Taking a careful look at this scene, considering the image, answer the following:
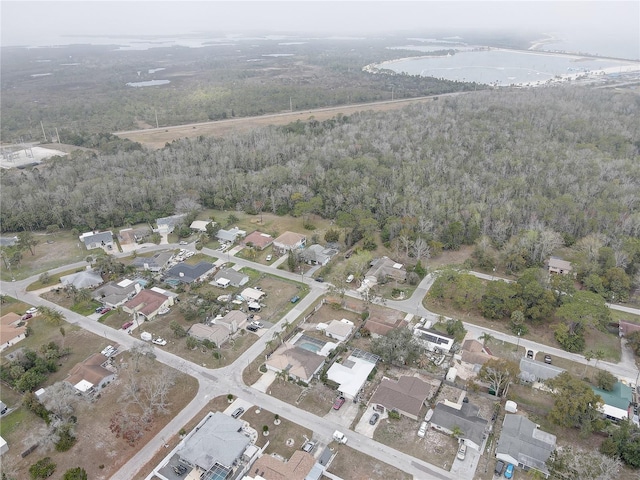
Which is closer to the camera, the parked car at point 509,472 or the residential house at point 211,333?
the parked car at point 509,472

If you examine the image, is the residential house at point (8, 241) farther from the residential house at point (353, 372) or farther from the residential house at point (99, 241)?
the residential house at point (353, 372)

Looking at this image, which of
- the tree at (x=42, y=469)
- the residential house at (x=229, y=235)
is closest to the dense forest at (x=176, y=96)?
the residential house at (x=229, y=235)

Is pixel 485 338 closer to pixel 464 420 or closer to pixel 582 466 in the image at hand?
pixel 464 420

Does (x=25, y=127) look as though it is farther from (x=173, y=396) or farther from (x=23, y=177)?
(x=173, y=396)

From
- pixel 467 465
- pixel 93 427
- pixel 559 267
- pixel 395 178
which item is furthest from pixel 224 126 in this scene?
pixel 467 465

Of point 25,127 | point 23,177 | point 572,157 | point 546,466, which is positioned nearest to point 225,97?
point 25,127

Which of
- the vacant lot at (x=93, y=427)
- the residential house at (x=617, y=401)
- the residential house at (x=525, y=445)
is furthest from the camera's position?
the residential house at (x=617, y=401)

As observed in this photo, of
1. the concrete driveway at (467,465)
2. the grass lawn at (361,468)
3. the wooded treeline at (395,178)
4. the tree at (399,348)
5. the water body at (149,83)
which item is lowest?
the grass lawn at (361,468)
